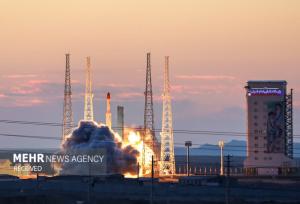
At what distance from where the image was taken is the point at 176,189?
200 metres

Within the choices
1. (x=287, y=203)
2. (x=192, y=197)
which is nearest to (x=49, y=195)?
(x=192, y=197)

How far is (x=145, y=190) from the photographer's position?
198250 millimetres

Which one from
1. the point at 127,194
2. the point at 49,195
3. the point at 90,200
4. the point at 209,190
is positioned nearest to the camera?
the point at 90,200

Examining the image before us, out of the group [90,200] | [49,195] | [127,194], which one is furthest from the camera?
[127,194]

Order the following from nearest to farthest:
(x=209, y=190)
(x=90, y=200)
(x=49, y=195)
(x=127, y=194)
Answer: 1. (x=90, y=200)
2. (x=49, y=195)
3. (x=127, y=194)
4. (x=209, y=190)

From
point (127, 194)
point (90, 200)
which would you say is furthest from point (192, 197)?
point (90, 200)

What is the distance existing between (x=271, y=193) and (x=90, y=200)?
1722 inches

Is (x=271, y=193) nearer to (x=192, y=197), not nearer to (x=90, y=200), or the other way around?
(x=192, y=197)

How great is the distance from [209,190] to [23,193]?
3699 cm

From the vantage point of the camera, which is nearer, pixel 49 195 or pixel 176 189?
pixel 49 195

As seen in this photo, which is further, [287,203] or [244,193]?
[244,193]

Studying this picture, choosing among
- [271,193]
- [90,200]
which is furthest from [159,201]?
[271,193]

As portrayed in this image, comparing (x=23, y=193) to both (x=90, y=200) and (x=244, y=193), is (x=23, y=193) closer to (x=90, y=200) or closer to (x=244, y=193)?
(x=90, y=200)

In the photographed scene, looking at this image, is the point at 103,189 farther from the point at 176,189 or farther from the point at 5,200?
the point at 5,200
